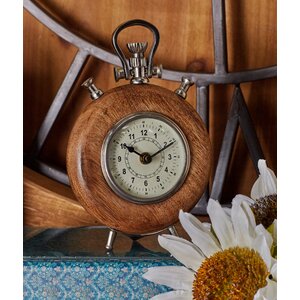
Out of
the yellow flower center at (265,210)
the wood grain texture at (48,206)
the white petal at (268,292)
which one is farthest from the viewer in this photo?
the wood grain texture at (48,206)

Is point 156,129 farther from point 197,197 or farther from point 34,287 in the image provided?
point 34,287

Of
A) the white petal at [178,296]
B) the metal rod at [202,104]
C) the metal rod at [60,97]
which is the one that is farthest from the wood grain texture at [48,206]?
the white petal at [178,296]

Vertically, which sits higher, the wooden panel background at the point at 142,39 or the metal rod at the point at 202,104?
the wooden panel background at the point at 142,39

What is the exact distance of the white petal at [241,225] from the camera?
21.7 inches

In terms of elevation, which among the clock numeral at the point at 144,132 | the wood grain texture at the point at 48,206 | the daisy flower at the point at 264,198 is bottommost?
the daisy flower at the point at 264,198

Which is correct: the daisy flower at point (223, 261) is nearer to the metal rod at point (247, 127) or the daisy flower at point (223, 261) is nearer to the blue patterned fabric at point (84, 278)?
the blue patterned fabric at point (84, 278)

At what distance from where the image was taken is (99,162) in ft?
2.19

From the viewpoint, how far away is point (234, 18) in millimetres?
884

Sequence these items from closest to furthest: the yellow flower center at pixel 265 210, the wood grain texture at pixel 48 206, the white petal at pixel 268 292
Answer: the white petal at pixel 268 292, the yellow flower center at pixel 265 210, the wood grain texture at pixel 48 206

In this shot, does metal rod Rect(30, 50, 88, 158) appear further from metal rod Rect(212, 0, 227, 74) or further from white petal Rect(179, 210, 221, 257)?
white petal Rect(179, 210, 221, 257)

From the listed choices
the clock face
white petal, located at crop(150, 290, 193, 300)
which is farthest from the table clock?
white petal, located at crop(150, 290, 193, 300)

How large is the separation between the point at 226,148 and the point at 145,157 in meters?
0.21

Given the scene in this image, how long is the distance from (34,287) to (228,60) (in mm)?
423

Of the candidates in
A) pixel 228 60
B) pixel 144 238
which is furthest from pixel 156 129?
pixel 228 60
